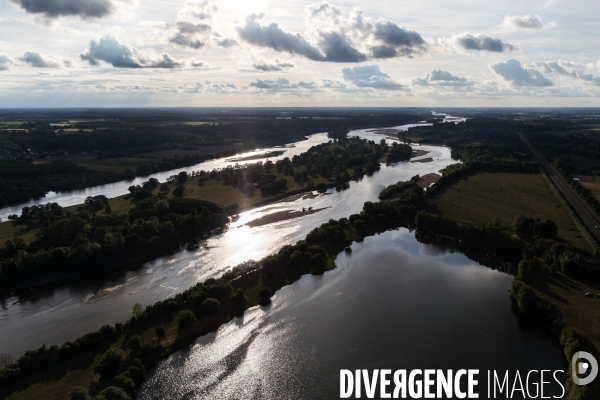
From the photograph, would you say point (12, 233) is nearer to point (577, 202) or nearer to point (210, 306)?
point (210, 306)

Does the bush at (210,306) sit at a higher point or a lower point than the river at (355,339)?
higher

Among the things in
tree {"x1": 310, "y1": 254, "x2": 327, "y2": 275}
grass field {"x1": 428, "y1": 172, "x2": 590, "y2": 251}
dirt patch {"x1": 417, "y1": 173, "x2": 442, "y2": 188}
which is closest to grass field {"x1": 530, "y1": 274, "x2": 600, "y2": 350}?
grass field {"x1": 428, "y1": 172, "x2": 590, "y2": 251}

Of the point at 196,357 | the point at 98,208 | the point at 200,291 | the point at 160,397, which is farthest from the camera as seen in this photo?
the point at 98,208

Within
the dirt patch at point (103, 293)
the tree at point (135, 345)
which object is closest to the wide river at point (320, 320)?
the dirt patch at point (103, 293)

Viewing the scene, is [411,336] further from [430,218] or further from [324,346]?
[430,218]

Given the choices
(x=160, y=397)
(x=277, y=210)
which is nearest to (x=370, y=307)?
(x=160, y=397)

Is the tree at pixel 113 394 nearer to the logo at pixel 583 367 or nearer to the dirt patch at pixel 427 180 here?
the logo at pixel 583 367

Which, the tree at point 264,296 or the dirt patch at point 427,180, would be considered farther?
the dirt patch at point 427,180
